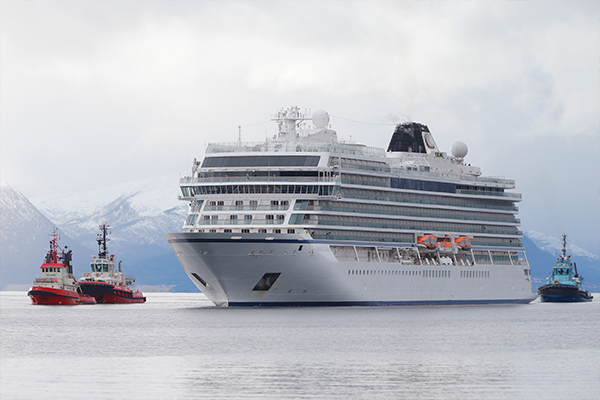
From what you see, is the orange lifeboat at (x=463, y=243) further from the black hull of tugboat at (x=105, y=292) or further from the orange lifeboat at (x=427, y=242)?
the black hull of tugboat at (x=105, y=292)

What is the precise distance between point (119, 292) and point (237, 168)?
1672 inches

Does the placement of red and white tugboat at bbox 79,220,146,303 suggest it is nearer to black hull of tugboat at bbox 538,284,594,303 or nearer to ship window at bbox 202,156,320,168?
ship window at bbox 202,156,320,168

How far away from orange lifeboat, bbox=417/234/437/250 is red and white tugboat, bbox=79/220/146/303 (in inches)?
1610

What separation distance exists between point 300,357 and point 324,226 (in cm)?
3483

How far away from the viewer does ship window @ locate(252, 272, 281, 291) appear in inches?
3130

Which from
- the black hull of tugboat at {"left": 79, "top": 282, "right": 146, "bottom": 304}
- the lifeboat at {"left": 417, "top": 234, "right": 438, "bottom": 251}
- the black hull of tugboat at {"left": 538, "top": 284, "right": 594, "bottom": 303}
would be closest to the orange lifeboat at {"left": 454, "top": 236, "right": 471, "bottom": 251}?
the lifeboat at {"left": 417, "top": 234, "right": 438, "bottom": 251}

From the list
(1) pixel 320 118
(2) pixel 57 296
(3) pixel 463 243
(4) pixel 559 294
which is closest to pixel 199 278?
(1) pixel 320 118

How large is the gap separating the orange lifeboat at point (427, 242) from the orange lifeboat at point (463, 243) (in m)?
5.14

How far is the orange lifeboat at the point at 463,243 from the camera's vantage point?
99831 mm

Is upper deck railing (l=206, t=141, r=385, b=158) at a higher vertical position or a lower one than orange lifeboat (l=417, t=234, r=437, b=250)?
higher

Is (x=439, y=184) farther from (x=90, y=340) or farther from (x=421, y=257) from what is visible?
(x=90, y=340)

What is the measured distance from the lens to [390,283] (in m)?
89.2

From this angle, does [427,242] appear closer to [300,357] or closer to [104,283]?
[104,283]

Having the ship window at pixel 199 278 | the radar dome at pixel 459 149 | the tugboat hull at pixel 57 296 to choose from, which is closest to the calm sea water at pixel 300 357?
the ship window at pixel 199 278
